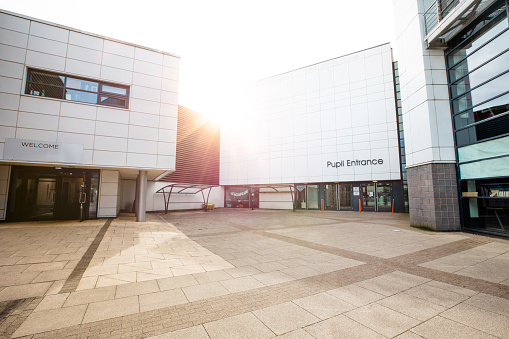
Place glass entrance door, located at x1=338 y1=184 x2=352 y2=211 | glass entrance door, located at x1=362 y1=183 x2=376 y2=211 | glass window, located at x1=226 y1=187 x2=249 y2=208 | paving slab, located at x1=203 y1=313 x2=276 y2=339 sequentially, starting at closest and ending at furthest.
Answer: paving slab, located at x1=203 y1=313 x2=276 y2=339, glass entrance door, located at x1=362 y1=183 x2=376 y2=211, glass entrance door, located at x1=338 y1=184 x2=352 y2=211, glass window, located at x1=226 y1=187 x2=249 y2=208

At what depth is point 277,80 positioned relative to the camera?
83.8ft

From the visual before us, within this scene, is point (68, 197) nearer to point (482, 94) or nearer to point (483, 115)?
point (483, 115)

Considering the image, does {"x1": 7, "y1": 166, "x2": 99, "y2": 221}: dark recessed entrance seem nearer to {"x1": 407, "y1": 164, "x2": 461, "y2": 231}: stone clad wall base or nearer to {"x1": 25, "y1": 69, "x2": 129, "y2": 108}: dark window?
{"x1": 25, "y1": 69, "x2": 129, "y2": 108}: dark window

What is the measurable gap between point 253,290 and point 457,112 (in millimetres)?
10943

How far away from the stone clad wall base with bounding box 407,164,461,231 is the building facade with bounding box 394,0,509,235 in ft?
0.11

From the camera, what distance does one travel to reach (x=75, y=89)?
1123cm

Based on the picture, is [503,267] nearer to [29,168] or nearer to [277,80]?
[29,168]

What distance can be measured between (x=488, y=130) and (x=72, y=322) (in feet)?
40.5

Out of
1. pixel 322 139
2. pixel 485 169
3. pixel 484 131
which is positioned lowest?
pixel 485 169

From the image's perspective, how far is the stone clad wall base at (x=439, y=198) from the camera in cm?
934

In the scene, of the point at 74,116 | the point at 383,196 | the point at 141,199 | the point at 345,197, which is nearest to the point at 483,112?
the point at 383,196

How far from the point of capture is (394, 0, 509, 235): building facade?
801 centimetres

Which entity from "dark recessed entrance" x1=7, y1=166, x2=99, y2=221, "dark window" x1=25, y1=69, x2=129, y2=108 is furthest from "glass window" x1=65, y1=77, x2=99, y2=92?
"dark recessed entrance" x1=7, y1=166, x2=99, y2=221

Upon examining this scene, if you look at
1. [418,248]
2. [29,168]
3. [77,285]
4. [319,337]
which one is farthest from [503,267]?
[29,168]
